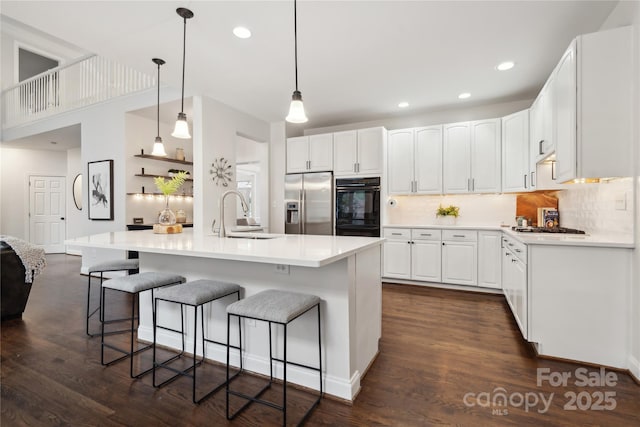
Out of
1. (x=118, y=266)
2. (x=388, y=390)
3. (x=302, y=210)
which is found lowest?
(x=388, y=390)

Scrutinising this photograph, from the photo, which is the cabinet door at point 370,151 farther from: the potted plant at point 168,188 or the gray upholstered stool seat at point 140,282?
the gray upholstered stool seat at point 140,282

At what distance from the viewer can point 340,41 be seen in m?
2.87

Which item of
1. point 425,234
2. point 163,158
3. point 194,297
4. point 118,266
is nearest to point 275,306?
point 194,297

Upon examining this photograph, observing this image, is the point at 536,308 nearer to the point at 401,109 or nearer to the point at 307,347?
the point at 307,347

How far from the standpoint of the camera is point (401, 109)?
4.78 metres

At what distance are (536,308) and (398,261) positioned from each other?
7.42ft

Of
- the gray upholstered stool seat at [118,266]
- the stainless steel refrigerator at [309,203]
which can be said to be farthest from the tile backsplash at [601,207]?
the gray upholstered stool seat at [118,266]

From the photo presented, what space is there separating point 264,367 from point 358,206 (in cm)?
311

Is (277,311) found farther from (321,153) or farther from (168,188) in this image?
(321,153)

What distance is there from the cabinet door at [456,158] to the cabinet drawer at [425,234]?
0.67 meters

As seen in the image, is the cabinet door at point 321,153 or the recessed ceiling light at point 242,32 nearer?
the recessed ceiling light at point 242,32

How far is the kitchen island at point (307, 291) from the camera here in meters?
1.82

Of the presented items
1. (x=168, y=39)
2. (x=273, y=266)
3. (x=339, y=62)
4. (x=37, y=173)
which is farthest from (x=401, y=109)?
(x=37, y=173)

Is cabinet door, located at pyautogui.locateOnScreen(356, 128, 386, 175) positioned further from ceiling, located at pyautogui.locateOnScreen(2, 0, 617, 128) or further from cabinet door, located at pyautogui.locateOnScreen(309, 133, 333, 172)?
ceiling, located at pyautogui.locateOnScreen(2, 0, 617, 128)
